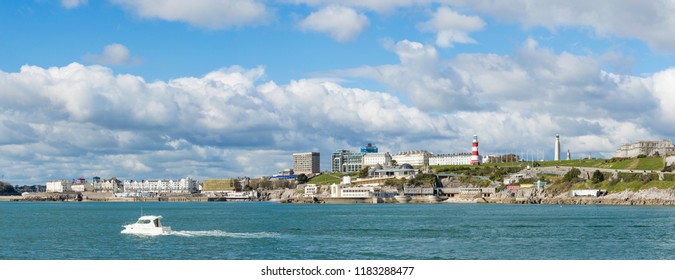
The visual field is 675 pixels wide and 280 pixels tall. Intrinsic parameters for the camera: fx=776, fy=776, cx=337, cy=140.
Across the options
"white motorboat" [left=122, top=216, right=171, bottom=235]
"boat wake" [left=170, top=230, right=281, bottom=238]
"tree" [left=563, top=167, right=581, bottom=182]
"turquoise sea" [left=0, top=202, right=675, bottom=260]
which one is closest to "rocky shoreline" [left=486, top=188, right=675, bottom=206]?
"tree" [left=563, top=167, right=581, bottom=182]

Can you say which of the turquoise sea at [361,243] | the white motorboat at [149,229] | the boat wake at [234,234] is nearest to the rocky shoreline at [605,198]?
the turquoise sea at [361,243]

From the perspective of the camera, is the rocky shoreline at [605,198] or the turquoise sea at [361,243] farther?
the rocky shoreline at [605,198]

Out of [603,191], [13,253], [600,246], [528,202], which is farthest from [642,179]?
[13,253]

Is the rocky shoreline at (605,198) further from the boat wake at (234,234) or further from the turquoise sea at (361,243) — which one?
the boat wake at (234,234)

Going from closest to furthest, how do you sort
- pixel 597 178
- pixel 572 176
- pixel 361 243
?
pixel 361 243 → pixel 597 178 → pixel 572 176

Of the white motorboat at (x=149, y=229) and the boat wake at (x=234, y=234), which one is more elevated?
the white motorboat at (x=149, y=229)

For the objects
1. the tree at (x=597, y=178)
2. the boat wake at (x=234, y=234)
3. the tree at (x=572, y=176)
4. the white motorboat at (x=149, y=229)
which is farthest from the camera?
the tree at (x=572, y=176)

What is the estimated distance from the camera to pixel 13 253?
54719 mm

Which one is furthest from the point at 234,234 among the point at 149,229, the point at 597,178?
the point at 597,178

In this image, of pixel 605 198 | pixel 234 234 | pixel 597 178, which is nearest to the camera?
pixel 234 234

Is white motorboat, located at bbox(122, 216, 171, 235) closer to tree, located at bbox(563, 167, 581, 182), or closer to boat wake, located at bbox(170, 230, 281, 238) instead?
boat wake, located at bbox(170, 230, 281, 238)

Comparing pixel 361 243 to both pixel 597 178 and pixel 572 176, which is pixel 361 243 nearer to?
pixel 597 178

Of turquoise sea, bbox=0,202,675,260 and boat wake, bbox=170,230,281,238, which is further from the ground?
boat wake, bbox=170,230,281,238

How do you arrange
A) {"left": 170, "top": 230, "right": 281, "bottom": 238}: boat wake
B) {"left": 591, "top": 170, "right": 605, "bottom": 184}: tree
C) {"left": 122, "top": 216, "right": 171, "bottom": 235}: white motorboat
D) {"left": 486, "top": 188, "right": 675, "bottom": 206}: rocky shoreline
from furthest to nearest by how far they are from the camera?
{"left": 591, "top": 170, "right": 605, "bottom": 184}: tree
{"left": 486, "top": 188, "right": 675, "bottom": 206}: rocky shoreline
{"left": 122, "top": 216, "right": 171, "bottom": 235}: white motorboat
{"left": 170, "top": 230, "right": 281, "bottom": 238}: boat wake
